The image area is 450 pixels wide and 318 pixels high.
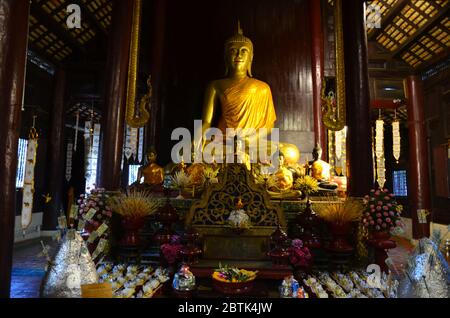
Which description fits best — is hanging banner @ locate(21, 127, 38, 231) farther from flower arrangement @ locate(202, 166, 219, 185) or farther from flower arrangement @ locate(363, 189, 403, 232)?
flower arrangement @ locate(363, 189, 403, 232)

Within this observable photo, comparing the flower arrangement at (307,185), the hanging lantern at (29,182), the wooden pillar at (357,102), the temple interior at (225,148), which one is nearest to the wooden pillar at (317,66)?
the temple interior at (225,148)

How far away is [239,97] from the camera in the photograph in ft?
22.4

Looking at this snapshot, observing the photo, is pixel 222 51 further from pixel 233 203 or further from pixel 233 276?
pixel 233 276

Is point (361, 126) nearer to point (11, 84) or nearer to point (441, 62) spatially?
point (11, 84)

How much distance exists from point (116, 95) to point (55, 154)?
4.56 metres

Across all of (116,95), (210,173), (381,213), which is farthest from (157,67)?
(381,213)

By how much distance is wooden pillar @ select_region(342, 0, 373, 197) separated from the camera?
14.3ft

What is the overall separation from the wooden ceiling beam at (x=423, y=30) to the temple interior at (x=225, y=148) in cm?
4

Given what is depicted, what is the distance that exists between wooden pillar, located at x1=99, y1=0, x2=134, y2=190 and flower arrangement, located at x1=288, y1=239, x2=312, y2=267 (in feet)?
7.93

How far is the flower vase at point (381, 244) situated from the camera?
374 cm

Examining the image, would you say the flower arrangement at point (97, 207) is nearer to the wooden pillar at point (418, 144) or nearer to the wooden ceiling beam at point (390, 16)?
the wooden pillar at point (418, 144)

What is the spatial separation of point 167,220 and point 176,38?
4.95 metres

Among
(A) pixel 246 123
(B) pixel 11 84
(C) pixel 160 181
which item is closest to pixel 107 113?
(C) pixel 160 181
